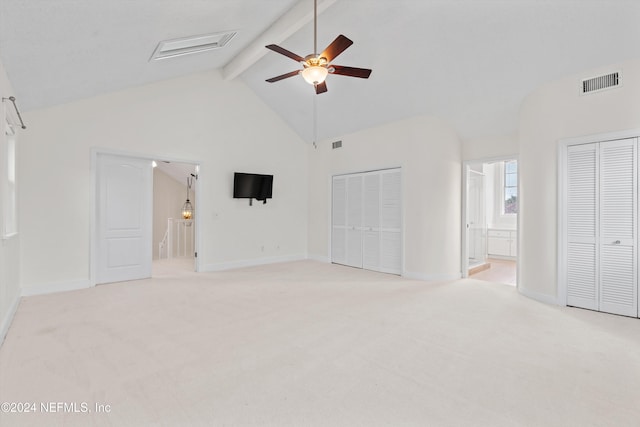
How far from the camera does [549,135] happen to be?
3928mm

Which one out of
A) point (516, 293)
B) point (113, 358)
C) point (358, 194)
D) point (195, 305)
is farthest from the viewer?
point (358, 194)

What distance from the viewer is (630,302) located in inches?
134

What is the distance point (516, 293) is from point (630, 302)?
118cm

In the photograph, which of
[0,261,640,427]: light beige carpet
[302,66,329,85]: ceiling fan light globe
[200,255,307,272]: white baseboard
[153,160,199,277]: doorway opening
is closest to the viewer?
[0,261,640,427]: light beige carpet

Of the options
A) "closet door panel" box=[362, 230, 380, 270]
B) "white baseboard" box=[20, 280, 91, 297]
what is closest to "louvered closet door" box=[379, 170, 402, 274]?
"closet door panel" box=[362, 230, 380, 270]

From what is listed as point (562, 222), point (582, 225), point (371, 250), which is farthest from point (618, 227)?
point (371, 250)

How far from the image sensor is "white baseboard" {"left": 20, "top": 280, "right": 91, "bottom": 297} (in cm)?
414

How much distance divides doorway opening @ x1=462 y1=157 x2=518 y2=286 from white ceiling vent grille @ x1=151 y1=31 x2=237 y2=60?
500 centimetres

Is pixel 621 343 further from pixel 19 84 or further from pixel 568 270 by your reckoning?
pixel 19 84

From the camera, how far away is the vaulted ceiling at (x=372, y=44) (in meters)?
2.72

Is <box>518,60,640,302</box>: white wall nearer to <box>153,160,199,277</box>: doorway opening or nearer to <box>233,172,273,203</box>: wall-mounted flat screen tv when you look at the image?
<box>233,172,273,203</box>: wall-mounted flat screen tv

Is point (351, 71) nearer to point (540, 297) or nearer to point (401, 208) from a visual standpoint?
point (401, 208)

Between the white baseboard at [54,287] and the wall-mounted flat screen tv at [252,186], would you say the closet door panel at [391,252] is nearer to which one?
the wall-mounted flat screen tv at [252,186]

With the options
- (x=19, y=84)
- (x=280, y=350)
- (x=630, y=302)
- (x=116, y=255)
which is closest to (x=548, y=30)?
(x=630, y=302)
